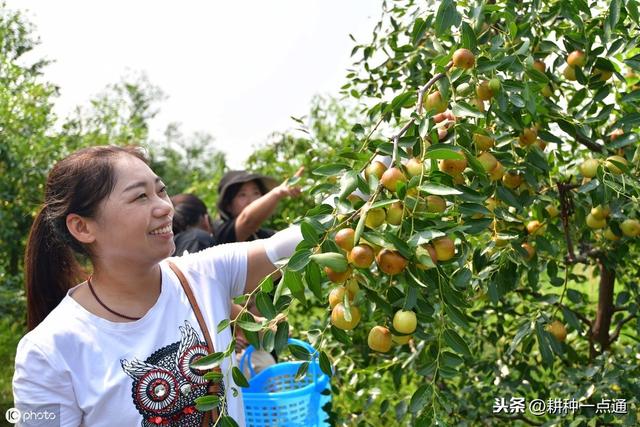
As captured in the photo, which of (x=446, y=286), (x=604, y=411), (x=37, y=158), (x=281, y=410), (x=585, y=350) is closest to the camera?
(x=446, y=286)

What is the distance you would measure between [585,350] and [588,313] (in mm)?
334

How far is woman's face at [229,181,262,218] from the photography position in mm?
3613

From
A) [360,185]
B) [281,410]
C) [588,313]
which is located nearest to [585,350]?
[588,313]

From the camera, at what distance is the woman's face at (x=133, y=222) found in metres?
1.48

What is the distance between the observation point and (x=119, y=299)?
1519 millimetres

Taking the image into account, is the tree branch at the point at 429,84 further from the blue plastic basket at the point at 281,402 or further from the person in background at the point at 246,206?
the person in background at the point at 246,206

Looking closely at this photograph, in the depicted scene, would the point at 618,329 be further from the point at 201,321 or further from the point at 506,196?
the point at 201,321

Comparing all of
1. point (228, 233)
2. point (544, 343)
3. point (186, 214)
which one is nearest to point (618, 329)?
point (544, 343)

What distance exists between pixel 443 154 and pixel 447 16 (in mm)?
369

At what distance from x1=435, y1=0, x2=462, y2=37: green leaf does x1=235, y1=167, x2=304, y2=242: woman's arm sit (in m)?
1.74

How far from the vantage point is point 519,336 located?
65.2 inches

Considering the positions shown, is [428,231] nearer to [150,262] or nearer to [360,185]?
[360,185]

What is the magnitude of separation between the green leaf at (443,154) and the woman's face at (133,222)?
2.12 feet

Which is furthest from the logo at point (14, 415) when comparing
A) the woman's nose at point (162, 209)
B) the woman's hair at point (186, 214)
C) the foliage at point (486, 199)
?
the woman's hair at point (186, 214)
